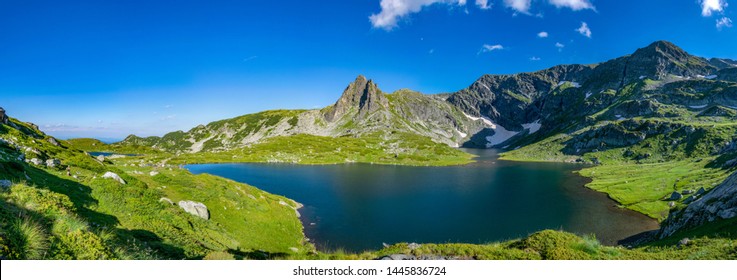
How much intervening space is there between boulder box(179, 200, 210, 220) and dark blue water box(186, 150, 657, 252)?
65.0 feet

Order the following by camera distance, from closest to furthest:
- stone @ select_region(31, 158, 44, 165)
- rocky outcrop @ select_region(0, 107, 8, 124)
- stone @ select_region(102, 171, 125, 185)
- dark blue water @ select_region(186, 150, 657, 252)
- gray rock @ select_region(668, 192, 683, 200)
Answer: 1. stone @ select_region(31, 158, 44, 165)
2. stone @ select_region(102, 171, 125, 185)
3. rocky outcrop @ select_region(0, 107, 8, 124)
4. dark blue water @ select_region(186, 150, 657, 252)
5. gray rock @ select_region(668, 192, 683, 200)

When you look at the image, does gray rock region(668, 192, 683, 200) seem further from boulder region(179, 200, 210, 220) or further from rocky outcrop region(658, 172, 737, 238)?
boulder region(179, 200, 210, 220)

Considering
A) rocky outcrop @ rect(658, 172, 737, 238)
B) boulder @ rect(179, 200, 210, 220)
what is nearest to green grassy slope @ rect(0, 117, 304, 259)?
boulder @ rect(179, 200, 210, 220)

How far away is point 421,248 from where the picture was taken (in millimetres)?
18312

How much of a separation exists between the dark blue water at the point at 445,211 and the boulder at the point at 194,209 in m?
19.8

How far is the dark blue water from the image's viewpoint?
58312 millimetres

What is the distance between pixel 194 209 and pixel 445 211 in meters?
55.3

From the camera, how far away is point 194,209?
3575 cm

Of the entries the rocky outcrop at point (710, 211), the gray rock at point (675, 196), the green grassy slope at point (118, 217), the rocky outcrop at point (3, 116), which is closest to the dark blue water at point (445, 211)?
the green grassy slope at point (118, 217)

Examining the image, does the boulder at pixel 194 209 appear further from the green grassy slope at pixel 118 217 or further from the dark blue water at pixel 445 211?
the dark blue water at pixel 445 211
